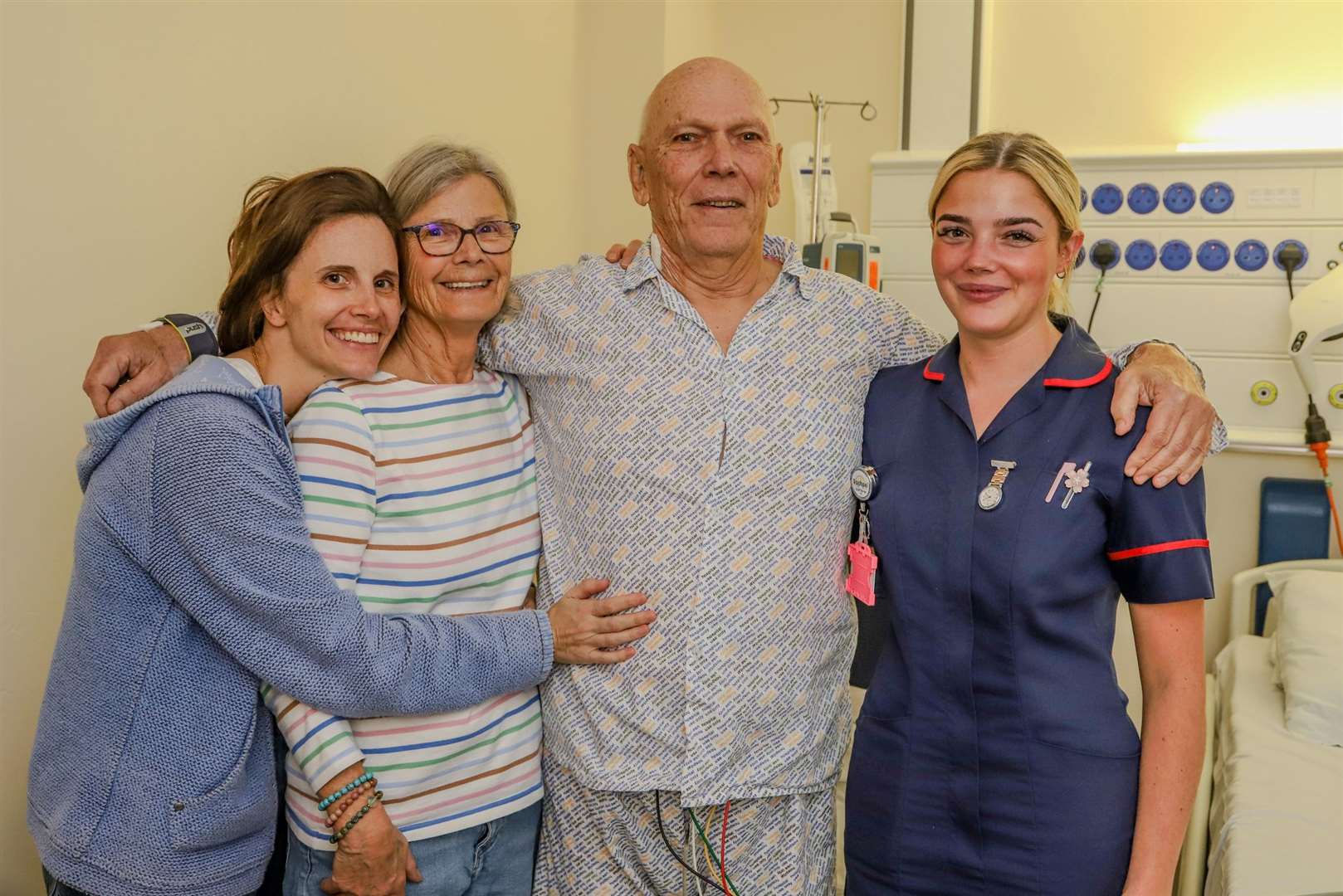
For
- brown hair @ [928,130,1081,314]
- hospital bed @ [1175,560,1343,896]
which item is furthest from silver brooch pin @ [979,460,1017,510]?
hospital bed @ [1175,560,1343,896]

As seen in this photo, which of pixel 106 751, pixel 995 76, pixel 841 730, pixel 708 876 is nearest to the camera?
pixel 106 751

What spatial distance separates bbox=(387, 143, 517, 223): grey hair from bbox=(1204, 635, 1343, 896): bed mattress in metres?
1.77

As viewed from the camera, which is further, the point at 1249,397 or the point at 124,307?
the point at 1249,397

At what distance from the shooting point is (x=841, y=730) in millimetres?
1770

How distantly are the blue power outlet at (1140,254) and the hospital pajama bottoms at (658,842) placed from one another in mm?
2413

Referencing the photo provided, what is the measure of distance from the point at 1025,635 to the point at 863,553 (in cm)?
26

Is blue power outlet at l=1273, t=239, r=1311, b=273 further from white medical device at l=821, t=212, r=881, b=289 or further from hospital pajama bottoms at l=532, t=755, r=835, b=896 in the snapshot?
hospital pajama bottoms at l=532, t=755, r=835, b=896

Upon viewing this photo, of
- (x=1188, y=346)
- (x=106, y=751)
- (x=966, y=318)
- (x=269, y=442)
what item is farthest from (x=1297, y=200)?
(x=106, y=751)

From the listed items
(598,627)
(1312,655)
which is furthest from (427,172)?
(1312,655)

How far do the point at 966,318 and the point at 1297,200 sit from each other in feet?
7.64

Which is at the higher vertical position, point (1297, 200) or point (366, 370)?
point (1297, 200)

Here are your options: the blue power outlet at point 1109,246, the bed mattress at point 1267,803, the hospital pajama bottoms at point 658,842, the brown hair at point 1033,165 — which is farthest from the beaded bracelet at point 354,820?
the blue power outlet at point 1109,246

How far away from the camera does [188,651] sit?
1325mm

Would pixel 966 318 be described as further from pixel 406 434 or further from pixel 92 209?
pixel 92 209
